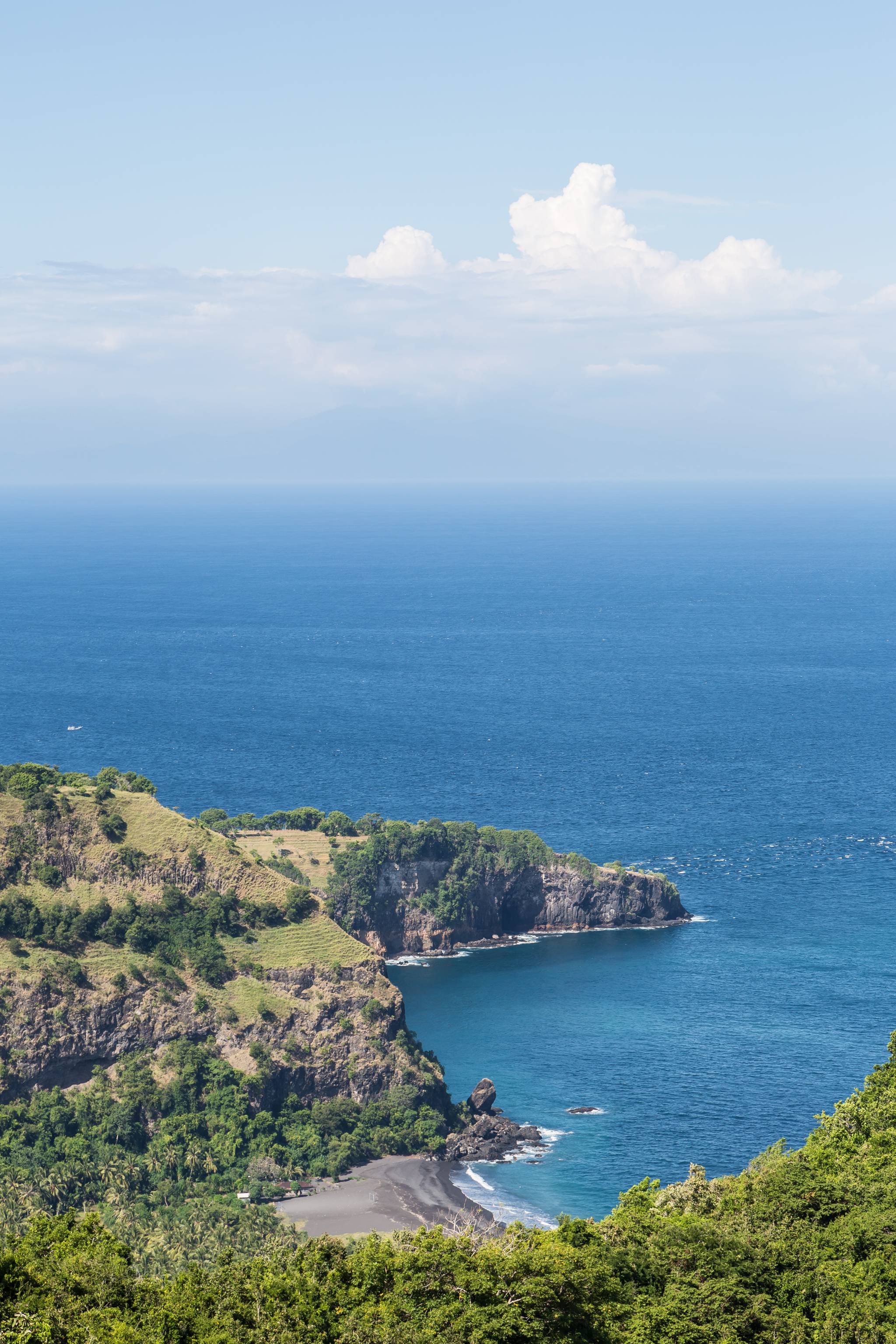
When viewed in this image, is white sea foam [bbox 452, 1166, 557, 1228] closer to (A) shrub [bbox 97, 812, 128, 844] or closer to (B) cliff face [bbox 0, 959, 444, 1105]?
(B) cliff face [bbox 0, 959, 444, 1105]

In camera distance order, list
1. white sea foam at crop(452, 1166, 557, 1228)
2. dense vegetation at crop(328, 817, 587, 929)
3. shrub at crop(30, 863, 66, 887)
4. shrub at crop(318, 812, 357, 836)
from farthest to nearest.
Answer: shrub at crop(318, 812, 357, 836), dense vegetation at crop(328, 817, 587, 929), shrub at crop(30, 863, 66, 887), white sea foam at crop(452, 1166, 557, 1228)

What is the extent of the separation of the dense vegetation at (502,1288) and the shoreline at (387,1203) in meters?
26.3

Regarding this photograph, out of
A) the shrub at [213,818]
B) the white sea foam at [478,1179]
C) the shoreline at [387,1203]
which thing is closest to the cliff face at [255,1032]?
the shoreline at [387,1203]

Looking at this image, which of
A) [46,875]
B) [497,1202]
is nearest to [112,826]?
[46,875]

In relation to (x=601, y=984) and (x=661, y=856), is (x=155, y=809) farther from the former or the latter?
(x=661, y=856)

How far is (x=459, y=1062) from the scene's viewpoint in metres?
121

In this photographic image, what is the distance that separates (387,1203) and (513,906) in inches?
2306

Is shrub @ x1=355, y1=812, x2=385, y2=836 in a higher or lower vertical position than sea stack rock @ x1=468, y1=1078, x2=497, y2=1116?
higher

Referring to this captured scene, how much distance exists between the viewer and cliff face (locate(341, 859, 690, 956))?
149m

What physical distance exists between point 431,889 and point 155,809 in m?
38.5

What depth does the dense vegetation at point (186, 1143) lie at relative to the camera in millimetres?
89250

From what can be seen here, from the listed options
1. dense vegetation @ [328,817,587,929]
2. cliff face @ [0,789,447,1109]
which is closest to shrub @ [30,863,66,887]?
cliff face @ [0,789,447,1109]

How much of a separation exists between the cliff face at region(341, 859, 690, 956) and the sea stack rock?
118 feet

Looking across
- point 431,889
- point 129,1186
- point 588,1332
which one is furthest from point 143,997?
point 588,1332
